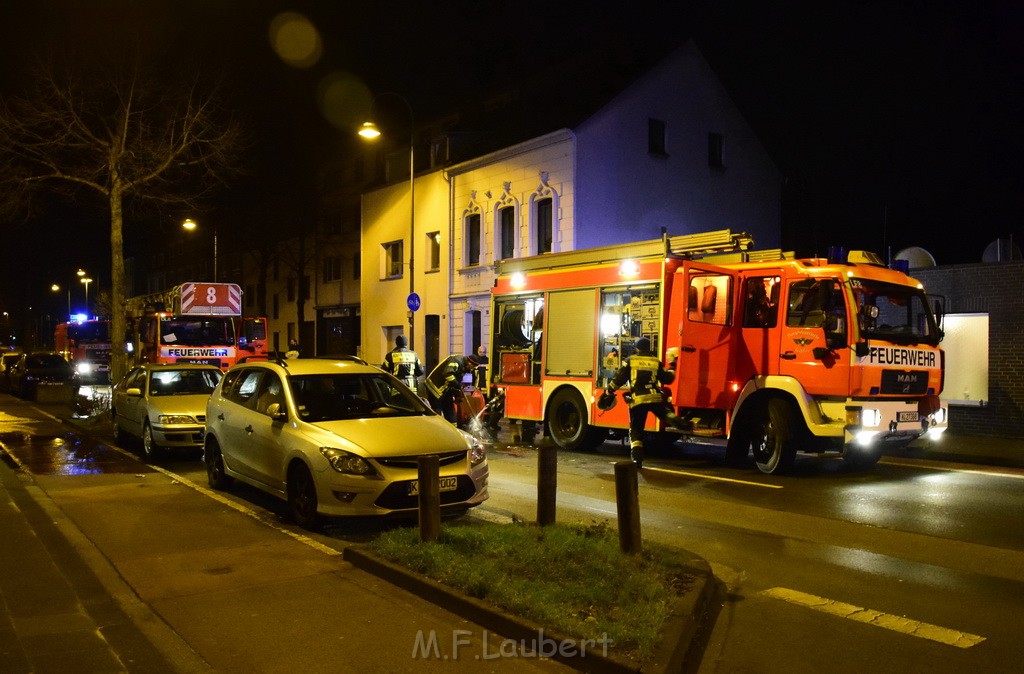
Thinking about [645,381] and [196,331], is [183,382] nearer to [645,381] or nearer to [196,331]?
[645,381]

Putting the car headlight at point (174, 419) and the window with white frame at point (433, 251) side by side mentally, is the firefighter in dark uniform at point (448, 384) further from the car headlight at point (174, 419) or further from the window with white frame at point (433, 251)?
the window with white frame at point (433, 251)

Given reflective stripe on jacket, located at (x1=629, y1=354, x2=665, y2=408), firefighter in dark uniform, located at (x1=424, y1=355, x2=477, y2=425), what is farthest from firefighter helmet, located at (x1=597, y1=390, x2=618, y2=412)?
firefighter in dark uniform, located at (x1=424, y1=355, x2=477, y2=425)

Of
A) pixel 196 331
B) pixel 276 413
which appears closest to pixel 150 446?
pixel 276 413

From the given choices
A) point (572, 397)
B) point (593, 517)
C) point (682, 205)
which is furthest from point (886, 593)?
point (682, 205)

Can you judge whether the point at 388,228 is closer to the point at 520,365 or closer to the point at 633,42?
the point at 633,42

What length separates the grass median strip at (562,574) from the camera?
5.04 metres

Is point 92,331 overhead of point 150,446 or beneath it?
overhead

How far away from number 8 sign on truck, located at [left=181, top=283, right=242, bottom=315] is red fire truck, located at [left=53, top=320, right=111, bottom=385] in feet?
24.4

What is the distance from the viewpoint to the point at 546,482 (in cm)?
727

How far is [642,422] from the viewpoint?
1209 cm

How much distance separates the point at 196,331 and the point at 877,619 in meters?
19.8

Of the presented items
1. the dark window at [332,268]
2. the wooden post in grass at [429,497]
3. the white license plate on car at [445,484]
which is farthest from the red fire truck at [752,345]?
the dark window at [332,268]

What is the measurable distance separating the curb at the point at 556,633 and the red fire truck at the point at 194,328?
16159 mm

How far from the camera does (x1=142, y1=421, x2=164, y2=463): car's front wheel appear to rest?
13.0 meters
